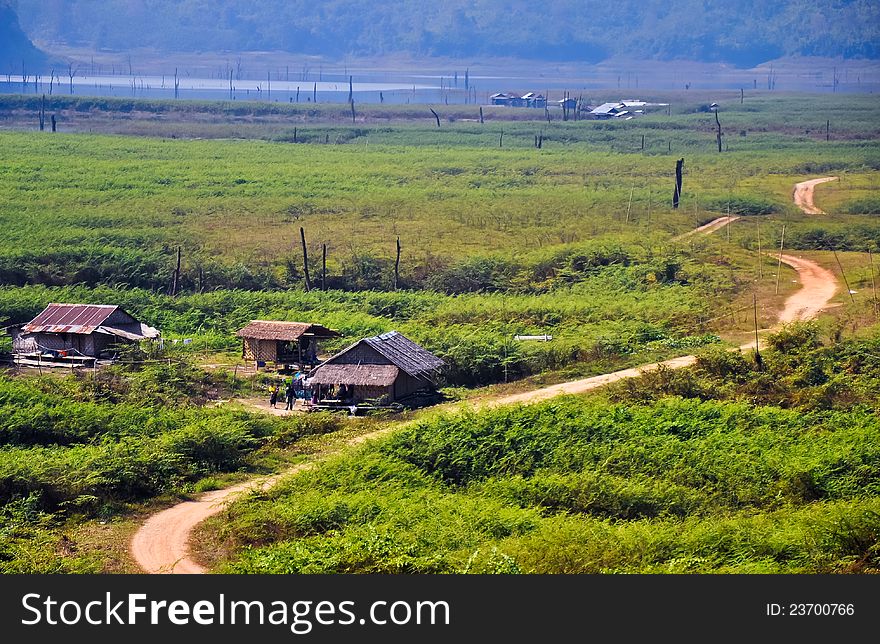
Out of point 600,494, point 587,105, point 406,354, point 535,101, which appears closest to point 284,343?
point 406,354

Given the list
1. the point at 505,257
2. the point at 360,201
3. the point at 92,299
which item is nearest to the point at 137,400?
the point at 92,299

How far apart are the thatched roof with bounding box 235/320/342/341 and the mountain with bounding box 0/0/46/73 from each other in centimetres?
16717

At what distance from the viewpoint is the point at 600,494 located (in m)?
21.0

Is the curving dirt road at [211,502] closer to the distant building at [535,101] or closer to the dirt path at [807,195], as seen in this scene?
the dirt path at [807,195]

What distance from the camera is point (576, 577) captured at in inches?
595

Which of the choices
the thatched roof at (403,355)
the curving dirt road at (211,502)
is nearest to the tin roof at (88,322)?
the thatched roof at (403,355)

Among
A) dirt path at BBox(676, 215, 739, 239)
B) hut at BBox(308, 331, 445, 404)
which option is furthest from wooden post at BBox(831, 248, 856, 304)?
hut at BBox(308, 331, 445, 404)

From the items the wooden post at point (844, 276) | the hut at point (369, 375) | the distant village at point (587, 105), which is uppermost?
the distant village at point (587, 105)

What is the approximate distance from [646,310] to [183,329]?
12.8 m

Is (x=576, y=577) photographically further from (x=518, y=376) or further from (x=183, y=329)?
(x=183, y=329)

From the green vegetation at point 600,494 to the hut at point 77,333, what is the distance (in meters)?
10.8

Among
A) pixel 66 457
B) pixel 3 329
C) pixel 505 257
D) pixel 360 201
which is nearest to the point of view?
pixel 66 457

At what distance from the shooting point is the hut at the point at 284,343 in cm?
3189

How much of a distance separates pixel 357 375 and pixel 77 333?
7.77 m
